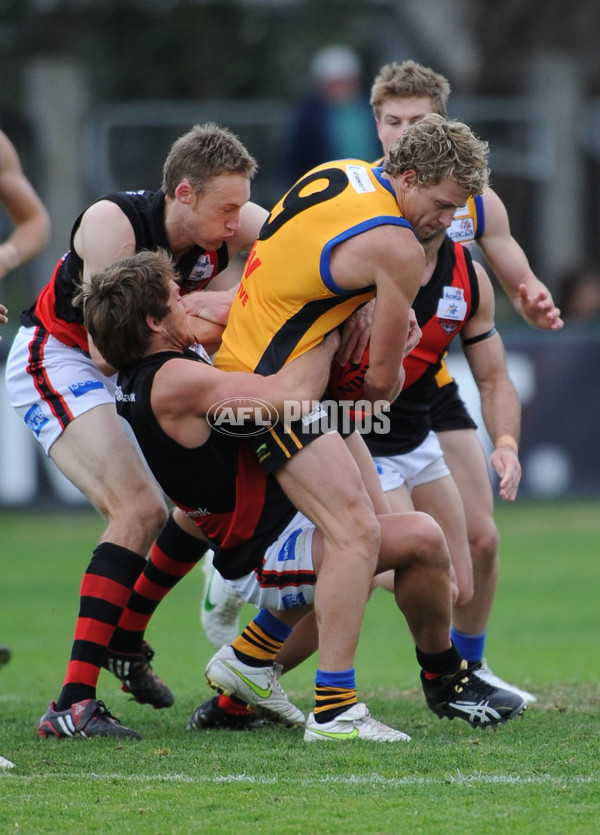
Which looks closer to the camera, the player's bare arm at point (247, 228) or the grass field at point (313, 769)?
the grass field at point (313, 769)

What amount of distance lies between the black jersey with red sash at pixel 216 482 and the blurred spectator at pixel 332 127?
27.6 feet

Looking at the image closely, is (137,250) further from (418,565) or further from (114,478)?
(418,565)

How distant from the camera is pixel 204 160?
5461 mm

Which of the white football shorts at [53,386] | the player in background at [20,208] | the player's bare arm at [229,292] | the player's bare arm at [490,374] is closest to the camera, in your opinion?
the player's bare arm at [229,292]

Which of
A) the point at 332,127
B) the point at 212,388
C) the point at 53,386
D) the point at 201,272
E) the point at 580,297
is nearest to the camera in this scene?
the point at 212,388

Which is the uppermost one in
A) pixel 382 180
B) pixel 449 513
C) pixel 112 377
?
pixel 382 180

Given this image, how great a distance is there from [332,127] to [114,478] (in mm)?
8393

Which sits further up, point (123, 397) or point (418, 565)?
point (123, 397)

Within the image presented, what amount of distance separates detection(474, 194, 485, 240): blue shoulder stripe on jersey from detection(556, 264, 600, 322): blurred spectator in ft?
26.3

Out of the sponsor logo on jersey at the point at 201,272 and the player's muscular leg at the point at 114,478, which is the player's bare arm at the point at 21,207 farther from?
the player's muscular leg at the point at 114,478

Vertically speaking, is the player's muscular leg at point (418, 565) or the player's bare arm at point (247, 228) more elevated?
the player's bare arm at point (247, 228)

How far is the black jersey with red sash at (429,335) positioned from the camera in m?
6.02

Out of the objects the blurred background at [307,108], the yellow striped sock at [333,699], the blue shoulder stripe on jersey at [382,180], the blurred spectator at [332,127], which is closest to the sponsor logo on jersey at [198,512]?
the yellow striped sock at [333,699]

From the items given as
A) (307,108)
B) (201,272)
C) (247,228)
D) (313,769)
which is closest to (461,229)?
(247,228)
